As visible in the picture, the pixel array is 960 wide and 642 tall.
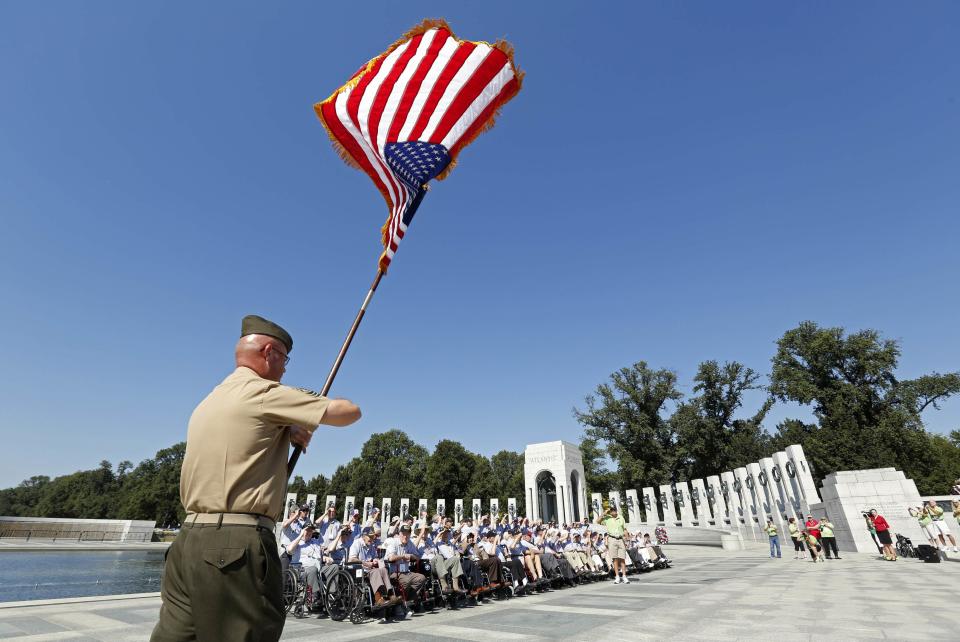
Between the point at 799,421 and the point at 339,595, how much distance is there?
2121 inches

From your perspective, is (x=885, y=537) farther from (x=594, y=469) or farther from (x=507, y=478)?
(x=507, y=478)

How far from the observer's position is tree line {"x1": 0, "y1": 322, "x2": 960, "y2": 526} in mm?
38781

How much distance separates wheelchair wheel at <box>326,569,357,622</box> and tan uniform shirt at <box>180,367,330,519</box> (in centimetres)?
617

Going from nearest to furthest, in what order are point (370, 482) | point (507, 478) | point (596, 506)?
point (596, 506)
point (370, 482)
point (507, 478)

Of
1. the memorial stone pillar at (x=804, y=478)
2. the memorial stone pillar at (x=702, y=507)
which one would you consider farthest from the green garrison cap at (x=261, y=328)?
the memorial stone pillar at (x=702, y=507)

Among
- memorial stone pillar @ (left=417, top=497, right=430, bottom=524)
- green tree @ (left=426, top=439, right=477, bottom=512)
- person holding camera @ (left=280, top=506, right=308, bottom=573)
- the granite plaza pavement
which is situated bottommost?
the granite plaza pavement

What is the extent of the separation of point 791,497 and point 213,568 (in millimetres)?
27384

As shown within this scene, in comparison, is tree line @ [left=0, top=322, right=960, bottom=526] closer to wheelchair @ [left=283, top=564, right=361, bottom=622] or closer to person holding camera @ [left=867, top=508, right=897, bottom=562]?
person holding camera @ [left=867, top=508, right=897, bottom=562]

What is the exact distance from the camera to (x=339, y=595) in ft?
24.0

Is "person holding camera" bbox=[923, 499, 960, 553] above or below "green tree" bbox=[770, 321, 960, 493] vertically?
below

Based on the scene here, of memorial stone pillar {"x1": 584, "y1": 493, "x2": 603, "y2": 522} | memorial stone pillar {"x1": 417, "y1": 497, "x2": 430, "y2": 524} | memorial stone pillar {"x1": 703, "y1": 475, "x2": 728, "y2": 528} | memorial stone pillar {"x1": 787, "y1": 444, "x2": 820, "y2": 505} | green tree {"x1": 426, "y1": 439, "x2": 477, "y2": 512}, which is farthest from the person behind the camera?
green tree {"x1": 426, "y1": 439, "x2": 477, "y2": 512}

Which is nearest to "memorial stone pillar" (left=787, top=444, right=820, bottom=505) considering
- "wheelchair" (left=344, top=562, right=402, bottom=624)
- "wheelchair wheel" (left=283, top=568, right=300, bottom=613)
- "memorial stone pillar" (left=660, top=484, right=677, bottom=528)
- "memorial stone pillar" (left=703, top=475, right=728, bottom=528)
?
"memorial stone pillar" (left=703, top=475, right=728, bottom=528)

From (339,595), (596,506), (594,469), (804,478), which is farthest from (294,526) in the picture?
(594,469)

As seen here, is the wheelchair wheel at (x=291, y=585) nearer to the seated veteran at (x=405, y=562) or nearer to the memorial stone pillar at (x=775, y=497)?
the seated veteran at (x=405, y=562)
